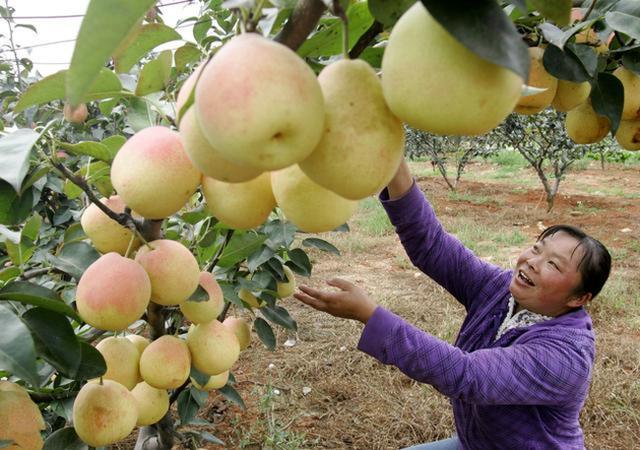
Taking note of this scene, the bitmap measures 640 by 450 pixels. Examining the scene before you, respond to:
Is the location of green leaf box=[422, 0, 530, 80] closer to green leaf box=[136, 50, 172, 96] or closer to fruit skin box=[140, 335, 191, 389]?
green leaf box=[136, 50, 172, 96]

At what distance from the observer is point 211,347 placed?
1198mm

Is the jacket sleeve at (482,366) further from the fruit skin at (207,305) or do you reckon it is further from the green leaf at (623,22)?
the green leaf at (623,22)

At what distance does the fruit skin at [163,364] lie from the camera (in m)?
1.08

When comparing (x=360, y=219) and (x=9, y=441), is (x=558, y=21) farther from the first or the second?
(x=360, y=219)

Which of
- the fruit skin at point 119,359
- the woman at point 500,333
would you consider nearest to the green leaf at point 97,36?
the fruit skin at point 119,359

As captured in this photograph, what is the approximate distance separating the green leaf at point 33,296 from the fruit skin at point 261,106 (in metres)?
0.54

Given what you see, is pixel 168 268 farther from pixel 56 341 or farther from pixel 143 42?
pixel 143 42

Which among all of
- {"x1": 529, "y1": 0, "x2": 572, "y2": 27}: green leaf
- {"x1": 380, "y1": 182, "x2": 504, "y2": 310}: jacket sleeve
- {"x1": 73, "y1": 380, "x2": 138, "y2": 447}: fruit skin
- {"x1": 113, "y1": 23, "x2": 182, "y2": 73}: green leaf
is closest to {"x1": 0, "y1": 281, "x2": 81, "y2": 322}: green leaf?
{"x1": 73, "y1": 380, "x2": 138, "y2": 447}: fruit skin

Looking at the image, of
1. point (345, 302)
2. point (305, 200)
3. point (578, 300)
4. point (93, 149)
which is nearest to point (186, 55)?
point (93, 149)

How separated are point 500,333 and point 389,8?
163 centimetres

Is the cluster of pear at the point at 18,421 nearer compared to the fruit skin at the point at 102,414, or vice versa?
the cluster of pear at the point at 18,421

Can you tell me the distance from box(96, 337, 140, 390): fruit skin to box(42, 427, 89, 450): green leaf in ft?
0.57

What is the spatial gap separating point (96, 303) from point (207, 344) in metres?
0.43

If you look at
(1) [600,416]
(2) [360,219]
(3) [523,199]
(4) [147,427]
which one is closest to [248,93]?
Answer: (4) [147,427]
